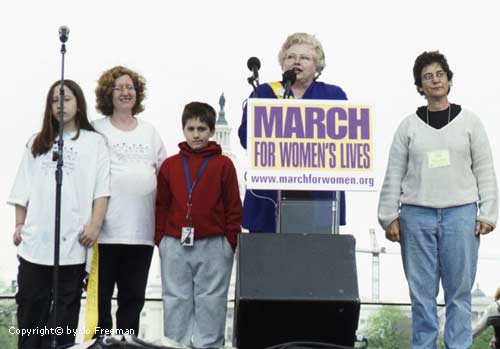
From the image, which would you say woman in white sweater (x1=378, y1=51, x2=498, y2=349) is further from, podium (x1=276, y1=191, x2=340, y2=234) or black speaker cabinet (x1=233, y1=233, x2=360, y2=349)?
black speaker cabinet (x1=233, y1=233, x2=360, y2=349)

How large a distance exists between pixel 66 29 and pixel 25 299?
122cm

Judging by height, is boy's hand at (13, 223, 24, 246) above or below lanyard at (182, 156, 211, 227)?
below

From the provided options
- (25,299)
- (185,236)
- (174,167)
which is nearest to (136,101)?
(174,167)

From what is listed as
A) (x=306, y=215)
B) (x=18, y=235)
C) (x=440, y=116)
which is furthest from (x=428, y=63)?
(x=18, y=235)

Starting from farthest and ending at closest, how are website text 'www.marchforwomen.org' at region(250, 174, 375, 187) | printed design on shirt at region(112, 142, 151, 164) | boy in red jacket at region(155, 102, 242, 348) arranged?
printed design on shirt at region(112, 142, 151, 164) < boy in red jacket at region(155, 102, 242, 348) < website text 'www.marchforwomen.org' at region(250, 174, 375, 187)

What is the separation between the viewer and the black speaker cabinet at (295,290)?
364 cm

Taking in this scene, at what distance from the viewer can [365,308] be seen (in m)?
5.30

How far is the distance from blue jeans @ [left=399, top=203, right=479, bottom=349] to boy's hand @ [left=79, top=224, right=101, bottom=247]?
1.43 meters

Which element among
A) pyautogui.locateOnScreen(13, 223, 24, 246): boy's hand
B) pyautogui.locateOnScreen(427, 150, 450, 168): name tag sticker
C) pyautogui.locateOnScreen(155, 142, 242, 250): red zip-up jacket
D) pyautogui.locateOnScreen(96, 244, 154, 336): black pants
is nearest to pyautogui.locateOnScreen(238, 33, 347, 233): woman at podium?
pyautogui.locateOnScreen(155, 142, 242, 250): red zip-up jacket

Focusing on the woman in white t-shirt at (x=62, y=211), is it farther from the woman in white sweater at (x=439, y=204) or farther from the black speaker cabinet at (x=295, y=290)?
the woman in white sweater at (x=439, y=204)

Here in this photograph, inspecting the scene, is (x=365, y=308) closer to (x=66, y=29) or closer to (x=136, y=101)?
(x=136, y=101)

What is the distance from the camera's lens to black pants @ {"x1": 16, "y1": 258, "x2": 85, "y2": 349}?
4254 millimetres

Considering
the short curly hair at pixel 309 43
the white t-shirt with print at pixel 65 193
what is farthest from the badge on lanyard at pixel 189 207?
the short curly hair at pixel 309 43

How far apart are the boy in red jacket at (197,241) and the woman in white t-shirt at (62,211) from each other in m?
0.33
